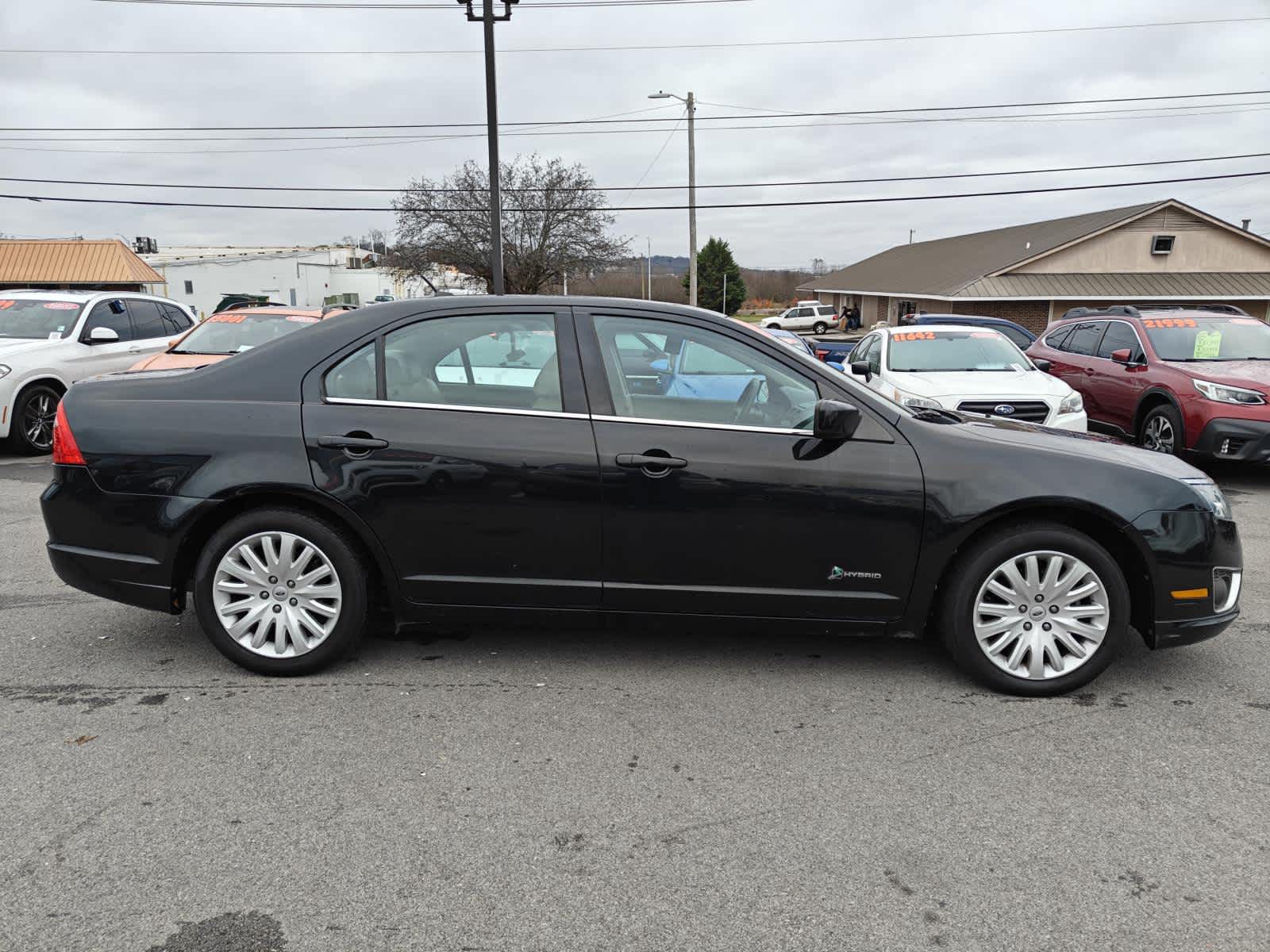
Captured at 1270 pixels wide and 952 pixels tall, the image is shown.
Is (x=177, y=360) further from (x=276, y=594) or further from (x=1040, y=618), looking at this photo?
(x=1040, y=618)

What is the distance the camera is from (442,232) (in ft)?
132

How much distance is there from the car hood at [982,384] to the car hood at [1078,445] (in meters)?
4.57

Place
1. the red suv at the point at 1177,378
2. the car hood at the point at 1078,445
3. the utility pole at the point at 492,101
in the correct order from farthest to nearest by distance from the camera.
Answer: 1. the utility pole at the point at 492,101
2. the red suv at the point at 1177,378
3. the car hood at the point at 1078,445

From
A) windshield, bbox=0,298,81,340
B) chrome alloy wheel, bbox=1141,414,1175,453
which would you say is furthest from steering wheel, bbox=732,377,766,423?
windshield, bbox=0,298,81,340

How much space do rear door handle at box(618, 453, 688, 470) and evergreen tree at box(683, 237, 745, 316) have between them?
64.0 metres

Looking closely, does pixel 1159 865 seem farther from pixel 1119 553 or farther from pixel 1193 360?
pixel 1193 360

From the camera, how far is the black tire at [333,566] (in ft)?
12.6

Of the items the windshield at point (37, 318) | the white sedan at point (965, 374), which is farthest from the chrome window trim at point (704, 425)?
the windshield at point (37, 318)

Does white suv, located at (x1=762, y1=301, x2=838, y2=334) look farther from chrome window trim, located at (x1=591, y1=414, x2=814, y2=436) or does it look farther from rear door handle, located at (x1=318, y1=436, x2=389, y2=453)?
rear door handle, located at (x1=318, y1=436, x2=389, y2=453)

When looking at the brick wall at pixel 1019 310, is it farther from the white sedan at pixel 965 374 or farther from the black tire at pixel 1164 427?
the black tire at pixel 1164 427

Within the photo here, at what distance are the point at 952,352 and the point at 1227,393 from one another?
8.65 feet

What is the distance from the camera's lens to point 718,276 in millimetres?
68625

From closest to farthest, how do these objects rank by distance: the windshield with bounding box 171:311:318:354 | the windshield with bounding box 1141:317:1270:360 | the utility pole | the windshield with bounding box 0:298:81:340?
the windshield with bounding box 1141:317:1270:360 → the windshield with bounding box 171:311:318:354 → the windshield with bounding box 0:298:81:340 → the utility pole

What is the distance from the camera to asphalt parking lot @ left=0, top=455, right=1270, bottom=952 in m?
2.43
